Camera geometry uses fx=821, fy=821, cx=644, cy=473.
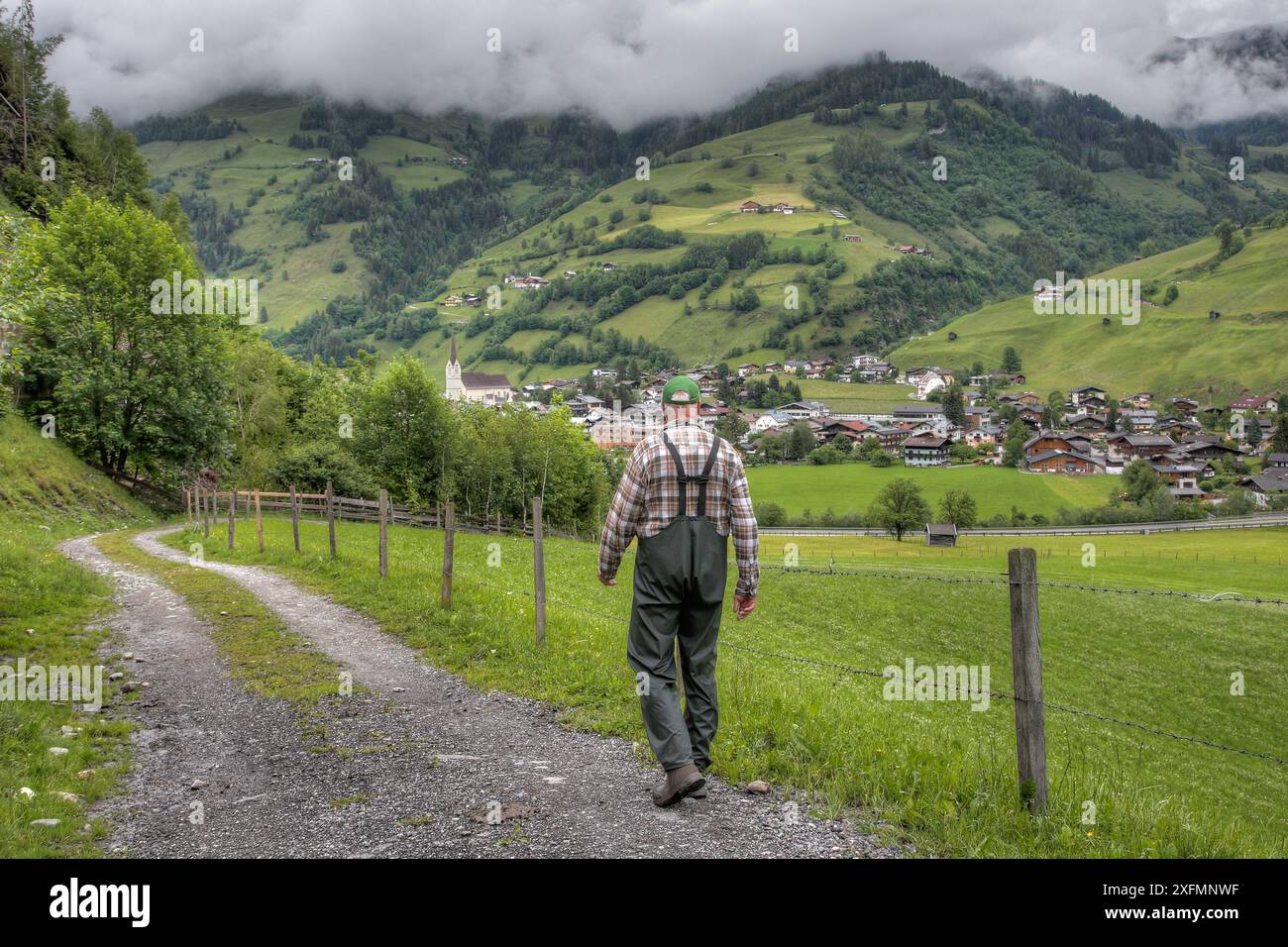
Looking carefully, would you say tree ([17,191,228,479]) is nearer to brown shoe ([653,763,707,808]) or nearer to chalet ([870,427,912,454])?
brown shoe ([653,763,707,808])

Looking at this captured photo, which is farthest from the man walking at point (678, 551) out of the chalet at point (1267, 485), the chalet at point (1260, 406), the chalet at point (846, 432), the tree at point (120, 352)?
the chalet at point (1260, 406)

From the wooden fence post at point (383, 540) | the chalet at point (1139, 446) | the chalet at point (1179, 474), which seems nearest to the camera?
the wooden fence post at point (383, 540)

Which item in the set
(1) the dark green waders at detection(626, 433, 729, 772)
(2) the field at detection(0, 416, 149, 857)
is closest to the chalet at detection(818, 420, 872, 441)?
(2) the field at detection(0, 416, 149, 857)

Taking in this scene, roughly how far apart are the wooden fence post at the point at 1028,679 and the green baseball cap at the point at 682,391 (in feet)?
9.43

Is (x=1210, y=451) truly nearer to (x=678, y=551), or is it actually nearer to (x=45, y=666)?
(x=678, y=551)

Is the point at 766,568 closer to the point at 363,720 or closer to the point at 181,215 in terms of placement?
the point at 363,720

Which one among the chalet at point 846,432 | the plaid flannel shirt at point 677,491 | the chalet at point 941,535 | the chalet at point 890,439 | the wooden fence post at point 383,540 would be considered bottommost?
the chalet at point 941,535

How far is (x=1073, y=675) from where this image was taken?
27.2 m

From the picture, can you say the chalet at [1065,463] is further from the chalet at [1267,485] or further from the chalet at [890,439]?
the chalet at [890,439]

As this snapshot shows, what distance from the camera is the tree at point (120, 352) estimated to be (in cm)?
4250

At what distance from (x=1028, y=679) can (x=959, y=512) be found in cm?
11376

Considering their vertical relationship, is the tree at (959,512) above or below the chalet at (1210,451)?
below

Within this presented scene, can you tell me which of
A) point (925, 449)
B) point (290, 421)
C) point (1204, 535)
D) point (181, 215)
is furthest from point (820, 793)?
point (925, 449)
